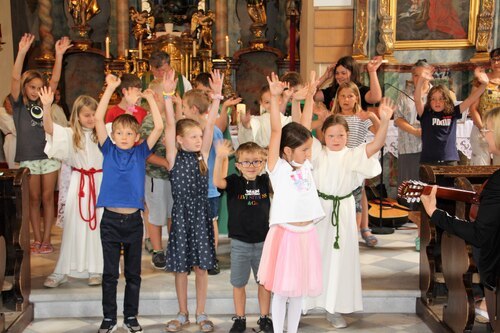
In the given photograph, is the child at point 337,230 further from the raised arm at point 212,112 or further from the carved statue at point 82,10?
the carved statue at point 82,10

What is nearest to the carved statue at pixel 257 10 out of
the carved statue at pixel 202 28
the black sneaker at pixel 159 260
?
the carved statue at pixel 202 28

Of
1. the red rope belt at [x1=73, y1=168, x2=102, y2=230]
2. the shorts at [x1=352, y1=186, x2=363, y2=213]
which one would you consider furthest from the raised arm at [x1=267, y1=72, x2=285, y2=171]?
the shorts at [x1=352, y1=186, x2=363, y2=213]

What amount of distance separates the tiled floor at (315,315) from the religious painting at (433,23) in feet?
11.7

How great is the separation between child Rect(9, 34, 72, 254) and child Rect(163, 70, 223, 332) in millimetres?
1448

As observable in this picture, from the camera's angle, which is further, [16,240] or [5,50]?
[5,50]

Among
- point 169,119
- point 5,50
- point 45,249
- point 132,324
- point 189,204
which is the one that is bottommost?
point 132,324

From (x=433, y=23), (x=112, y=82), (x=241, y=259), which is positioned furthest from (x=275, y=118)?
(x=433, y=23)

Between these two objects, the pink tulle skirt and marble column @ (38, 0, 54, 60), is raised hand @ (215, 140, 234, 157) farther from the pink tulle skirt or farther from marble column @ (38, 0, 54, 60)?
marble column @ (38, 0, 54, 60)

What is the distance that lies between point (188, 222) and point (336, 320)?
117cm

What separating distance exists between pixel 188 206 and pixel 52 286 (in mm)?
1271

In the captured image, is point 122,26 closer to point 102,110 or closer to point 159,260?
point 159,260

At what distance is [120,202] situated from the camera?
4207mm

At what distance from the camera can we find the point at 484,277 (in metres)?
3.47

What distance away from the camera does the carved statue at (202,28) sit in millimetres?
10852
